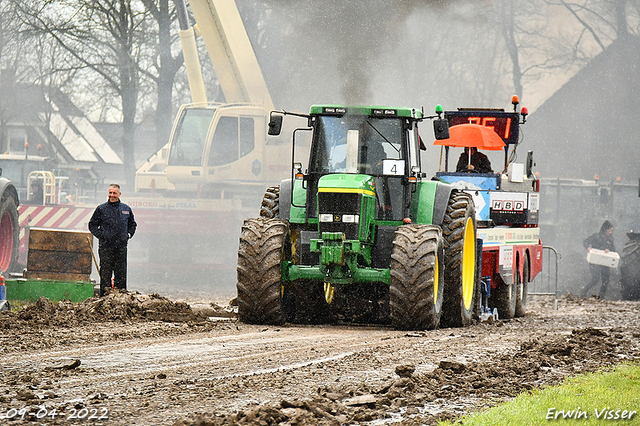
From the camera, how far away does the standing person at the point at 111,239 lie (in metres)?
11.9

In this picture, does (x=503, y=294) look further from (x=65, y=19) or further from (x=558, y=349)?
(x=65, y=19)

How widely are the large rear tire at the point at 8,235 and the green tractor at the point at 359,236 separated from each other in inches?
207

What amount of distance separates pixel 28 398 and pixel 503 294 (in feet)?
31.6

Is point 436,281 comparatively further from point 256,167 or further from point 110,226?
point 256,167

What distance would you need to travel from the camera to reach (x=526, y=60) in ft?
109

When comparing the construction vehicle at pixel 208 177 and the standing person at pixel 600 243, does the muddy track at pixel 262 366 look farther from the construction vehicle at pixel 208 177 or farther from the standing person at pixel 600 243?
the construction vehicle at pixel 208 177

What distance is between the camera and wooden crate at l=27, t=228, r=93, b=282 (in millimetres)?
12914

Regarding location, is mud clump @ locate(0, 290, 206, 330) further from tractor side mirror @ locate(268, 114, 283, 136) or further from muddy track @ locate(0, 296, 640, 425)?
tractor side mirror @ locate(268, 114, 283, 136)

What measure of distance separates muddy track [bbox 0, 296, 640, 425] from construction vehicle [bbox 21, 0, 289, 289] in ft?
37.8

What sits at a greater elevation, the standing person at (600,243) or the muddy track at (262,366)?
the standing person at (600,243)

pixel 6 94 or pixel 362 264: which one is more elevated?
pixel 6 94

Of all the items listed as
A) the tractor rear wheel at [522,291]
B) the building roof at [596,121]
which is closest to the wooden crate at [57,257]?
the tractor rear wheel at [522,291]

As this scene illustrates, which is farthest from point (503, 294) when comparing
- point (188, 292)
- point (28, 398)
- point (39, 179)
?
point (39, 179)

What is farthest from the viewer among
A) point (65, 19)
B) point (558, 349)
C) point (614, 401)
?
point (65, 19)
